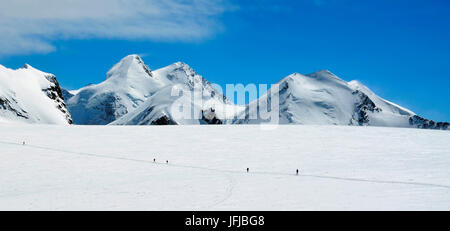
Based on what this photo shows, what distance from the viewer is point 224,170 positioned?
28625mm

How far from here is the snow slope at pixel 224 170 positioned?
64.1 feet

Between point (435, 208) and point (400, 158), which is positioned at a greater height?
point (400, 158)

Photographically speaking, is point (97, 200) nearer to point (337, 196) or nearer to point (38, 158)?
point (337, 196)

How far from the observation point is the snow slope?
64.1 ft

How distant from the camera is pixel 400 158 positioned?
107 feet
